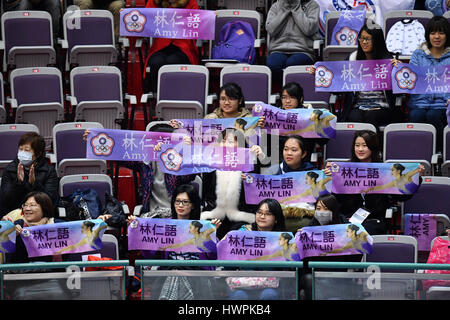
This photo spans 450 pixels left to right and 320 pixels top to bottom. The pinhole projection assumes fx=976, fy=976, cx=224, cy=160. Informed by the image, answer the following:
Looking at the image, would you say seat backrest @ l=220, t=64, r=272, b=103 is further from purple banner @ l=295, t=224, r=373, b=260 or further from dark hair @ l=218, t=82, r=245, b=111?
purple banner @ l=295, t=224, r=373, b=260

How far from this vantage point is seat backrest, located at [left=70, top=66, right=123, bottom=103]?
9398 millimetres

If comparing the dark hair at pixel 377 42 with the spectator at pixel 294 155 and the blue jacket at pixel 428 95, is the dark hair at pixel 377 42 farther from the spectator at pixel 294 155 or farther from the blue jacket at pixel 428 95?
the spectator at pixel 294 155

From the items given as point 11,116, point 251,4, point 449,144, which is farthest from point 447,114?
point 11,116

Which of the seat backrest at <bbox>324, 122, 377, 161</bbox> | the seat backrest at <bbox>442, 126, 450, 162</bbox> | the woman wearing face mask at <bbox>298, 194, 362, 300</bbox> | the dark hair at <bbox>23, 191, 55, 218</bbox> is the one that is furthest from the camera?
the seat backrest at <bbox>324, 122, 377, 161</bbox>

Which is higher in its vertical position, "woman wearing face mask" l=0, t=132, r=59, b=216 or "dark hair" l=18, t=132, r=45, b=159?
"dark hair" l=18, t=132, r=45, b=159

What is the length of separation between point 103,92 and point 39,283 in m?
3.74

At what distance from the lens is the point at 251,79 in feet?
30.5

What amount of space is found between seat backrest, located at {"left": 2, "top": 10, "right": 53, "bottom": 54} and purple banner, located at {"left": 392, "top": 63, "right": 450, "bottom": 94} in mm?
3689

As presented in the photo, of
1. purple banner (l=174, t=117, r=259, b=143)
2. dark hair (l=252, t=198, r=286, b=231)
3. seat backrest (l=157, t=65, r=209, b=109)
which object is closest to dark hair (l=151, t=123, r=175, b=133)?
purple banner (l=174, t=117, r=259, b=143)

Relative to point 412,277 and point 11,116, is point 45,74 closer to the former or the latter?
point 11,116

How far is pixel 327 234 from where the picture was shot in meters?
6.86

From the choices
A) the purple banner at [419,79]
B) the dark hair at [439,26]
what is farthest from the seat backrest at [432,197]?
the dark hair at [439,26]

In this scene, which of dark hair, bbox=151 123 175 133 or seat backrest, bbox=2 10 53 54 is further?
seat backrest, bbox=2 10 53 54
